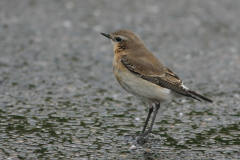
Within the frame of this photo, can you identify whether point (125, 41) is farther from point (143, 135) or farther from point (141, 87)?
point (143, 135)

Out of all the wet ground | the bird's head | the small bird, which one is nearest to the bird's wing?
the small bird

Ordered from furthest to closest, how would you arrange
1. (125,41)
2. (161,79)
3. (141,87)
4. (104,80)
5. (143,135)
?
(104,80) < (125,41) < (161,79) < (141,87) < (143,135)

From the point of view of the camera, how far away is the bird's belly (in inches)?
298

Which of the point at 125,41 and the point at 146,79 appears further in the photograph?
the point at 125,41

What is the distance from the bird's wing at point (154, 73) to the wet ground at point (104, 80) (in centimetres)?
80

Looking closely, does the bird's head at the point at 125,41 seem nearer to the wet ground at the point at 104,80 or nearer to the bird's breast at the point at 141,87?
the bird's breast at the point at 141,87

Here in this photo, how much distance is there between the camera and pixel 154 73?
784 centimetres

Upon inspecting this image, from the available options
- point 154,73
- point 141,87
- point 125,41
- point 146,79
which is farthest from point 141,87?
point 125,41

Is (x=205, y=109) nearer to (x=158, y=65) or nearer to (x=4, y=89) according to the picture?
(x=158, y=65)

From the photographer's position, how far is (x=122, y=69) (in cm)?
770

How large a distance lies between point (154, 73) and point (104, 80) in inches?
149

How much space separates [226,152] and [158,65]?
2.11 m

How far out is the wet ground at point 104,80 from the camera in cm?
702

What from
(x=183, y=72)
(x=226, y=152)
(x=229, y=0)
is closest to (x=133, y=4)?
(x=229, y=0)
